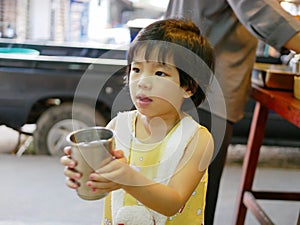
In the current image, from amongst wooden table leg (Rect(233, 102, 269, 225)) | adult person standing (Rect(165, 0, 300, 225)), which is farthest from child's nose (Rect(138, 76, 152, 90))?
wooden table leg (Rect(233, 102, 269, 225))

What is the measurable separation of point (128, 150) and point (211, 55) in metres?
0.27

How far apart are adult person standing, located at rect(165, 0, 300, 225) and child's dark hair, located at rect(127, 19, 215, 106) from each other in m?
0.36

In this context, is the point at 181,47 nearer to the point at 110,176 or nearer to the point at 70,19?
the point at 110,176

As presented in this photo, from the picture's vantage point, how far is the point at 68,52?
2855mm

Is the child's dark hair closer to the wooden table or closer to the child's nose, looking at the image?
the child's nose

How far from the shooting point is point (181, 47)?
33.9 inches

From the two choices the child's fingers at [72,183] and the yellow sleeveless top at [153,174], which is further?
the yellow sleeveless top at [153,174]

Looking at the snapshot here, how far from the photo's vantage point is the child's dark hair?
2.79ft

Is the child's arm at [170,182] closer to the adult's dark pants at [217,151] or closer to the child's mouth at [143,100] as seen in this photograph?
the child's mouth at [143,100]

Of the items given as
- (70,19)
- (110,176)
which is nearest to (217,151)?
(110,176)

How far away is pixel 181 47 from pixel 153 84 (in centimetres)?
10

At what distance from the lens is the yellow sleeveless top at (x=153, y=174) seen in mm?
910

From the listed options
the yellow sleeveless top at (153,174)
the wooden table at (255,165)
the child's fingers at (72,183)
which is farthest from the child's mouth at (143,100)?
the wooden table at (255,165)

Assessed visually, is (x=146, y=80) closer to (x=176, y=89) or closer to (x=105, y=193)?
(x=176, y=89)
